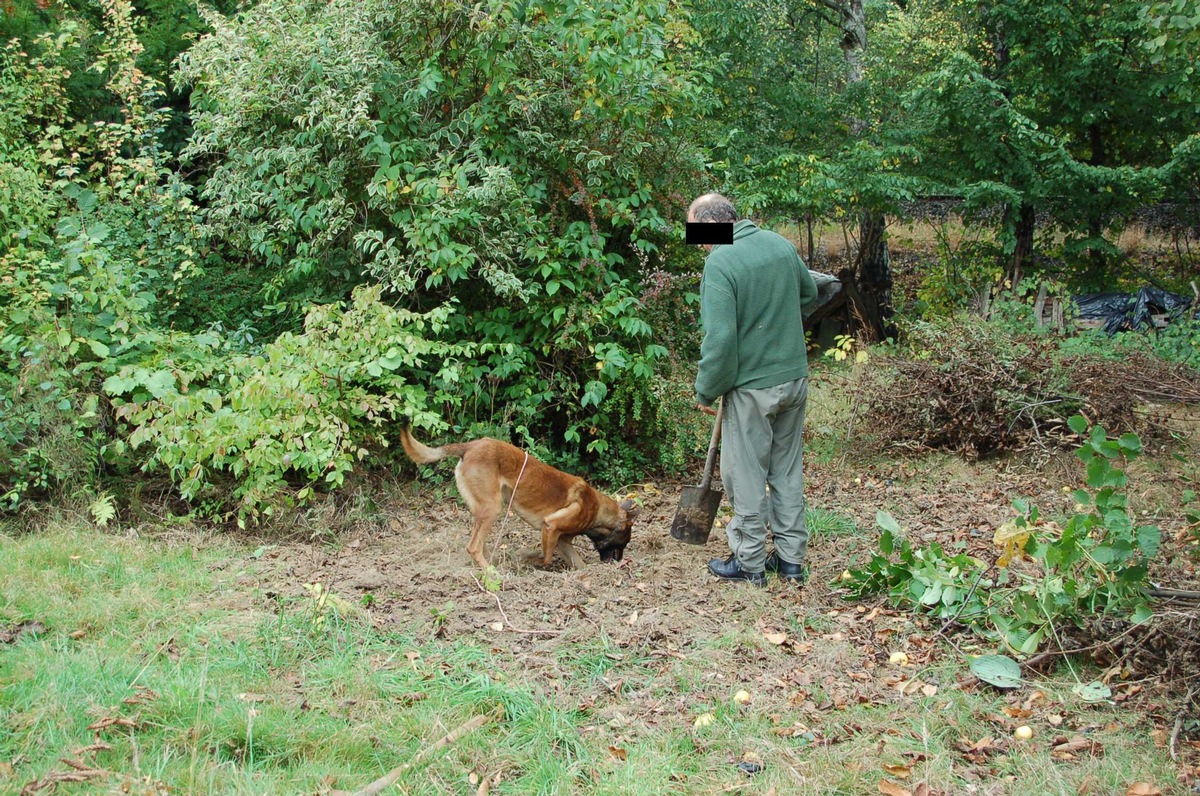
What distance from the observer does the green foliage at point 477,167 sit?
802cm

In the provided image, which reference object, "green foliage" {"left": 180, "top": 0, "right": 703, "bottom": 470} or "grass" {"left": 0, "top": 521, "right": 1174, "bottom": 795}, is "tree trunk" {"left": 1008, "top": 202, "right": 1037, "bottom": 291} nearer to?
"green foliage" {"left": 180, "top": 0, "right": 703, "bottom": 470}

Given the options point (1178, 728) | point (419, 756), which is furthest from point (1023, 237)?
point (419, 756)

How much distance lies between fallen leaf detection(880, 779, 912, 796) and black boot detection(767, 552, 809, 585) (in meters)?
2.42

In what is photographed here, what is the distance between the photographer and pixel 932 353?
29.6ft

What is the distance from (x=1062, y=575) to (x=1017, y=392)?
406cm

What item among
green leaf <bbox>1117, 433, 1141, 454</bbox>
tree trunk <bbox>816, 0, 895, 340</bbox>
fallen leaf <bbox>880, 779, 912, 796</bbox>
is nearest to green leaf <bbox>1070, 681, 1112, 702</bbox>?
green leaf <bbox>1117, 433, 1141, 454</bbox>

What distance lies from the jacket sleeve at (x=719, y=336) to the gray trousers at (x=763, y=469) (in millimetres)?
204

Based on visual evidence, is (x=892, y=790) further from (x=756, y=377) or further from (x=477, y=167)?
(x=477, y=167)

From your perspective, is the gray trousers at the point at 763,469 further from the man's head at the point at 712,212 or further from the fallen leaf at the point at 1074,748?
the fallen leaf at the point at 1074,748

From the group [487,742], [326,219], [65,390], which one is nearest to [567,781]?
[487,742]

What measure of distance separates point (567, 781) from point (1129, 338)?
784 cm

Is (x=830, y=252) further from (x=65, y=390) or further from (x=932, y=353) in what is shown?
(x=65, y=390)

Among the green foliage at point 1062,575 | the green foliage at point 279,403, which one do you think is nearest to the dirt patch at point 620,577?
the green foliage at point 1062,575

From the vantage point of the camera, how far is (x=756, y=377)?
593 centimetres
